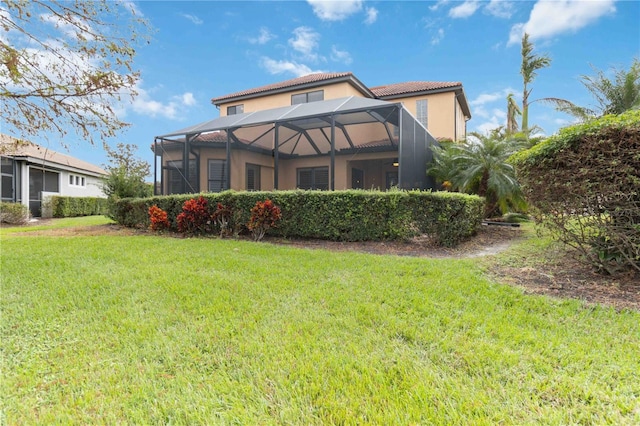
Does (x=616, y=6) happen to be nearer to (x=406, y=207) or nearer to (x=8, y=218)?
(x=406, y=207)

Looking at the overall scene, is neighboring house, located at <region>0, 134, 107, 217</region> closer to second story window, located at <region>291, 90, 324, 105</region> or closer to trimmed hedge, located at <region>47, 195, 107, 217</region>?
trimmed hedge, located at <region>47, 195, 107, 217</region>

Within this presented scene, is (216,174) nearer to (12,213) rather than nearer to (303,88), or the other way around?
(303,88)

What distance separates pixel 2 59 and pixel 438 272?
21.2 feet

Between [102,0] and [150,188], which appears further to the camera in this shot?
[150,188]

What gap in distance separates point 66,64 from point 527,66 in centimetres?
2545

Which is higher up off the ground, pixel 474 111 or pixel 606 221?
pixel 474 111

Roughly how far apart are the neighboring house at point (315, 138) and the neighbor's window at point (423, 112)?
6 centimetres

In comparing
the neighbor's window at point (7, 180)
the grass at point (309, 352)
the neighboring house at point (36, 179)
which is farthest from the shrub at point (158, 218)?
the neighbor's window at point (7, 180)

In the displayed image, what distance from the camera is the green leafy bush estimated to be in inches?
149

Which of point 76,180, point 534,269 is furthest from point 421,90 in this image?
point 76,180

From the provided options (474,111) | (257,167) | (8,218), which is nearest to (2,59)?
(257,167)

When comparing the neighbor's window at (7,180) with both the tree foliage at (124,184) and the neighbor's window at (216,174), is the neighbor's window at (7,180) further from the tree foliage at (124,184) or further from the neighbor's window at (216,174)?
the neighbor's window at (216,174)

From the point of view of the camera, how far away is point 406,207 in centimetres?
704

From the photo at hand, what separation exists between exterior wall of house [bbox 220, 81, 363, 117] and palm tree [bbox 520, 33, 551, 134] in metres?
11.9
